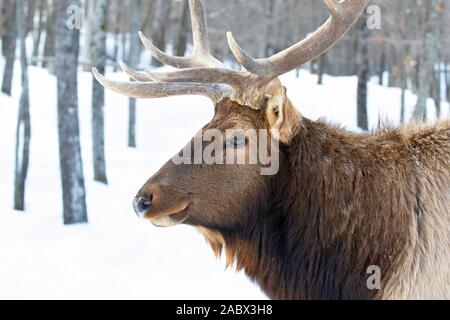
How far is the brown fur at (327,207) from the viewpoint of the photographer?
4047mm

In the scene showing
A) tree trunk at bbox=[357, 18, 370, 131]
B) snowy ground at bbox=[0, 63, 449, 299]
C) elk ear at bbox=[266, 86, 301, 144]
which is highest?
tree trunk at bbox=[357, 18, 370, 131]

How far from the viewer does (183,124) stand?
66.8 feet

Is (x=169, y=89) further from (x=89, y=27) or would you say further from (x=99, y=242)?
(x=89, y=27)

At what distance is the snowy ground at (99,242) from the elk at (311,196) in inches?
24.0

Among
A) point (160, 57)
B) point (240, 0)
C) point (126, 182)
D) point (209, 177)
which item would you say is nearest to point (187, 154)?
point (209, 177)

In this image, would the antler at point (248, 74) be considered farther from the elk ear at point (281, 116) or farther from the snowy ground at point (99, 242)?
the snowy ground at point (99, 242)

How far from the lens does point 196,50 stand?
5.29 m

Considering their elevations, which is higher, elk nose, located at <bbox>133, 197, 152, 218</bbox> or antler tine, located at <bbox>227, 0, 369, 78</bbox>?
antler tine, located at <bbox>227, 0, 369, 78</bbox>

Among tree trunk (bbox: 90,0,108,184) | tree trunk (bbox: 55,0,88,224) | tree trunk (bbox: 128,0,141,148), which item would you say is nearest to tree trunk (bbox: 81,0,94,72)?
tree trunk (bbox: 90,0,108,184)

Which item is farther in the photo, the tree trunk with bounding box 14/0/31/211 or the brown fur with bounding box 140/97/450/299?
the tree trunk with bounding box 14/0/31/211

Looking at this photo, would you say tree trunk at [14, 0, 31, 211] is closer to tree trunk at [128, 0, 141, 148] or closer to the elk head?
tree trunk at [128, 0, 141, 148]

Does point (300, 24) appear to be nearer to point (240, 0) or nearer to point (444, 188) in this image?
point (240, 0)

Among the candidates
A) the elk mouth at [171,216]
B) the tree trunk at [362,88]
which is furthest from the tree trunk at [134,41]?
the elk mouth at [171,216]

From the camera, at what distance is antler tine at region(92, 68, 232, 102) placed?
14.9 ft
